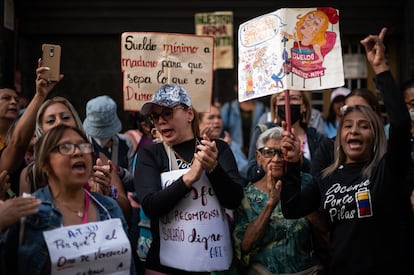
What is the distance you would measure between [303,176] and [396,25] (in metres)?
6.15

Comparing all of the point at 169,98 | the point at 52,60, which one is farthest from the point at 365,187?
the point at 52,60

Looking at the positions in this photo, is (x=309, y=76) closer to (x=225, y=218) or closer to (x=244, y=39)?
(x=244, y=39)

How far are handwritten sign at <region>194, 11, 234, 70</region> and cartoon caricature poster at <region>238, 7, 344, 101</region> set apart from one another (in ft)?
13.1

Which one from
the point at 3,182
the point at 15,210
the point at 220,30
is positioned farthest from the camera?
the point at 220,30

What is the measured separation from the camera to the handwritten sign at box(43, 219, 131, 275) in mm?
3711

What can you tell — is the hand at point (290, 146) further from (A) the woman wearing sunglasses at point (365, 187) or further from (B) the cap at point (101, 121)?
(B) the cap at point (101, 121)

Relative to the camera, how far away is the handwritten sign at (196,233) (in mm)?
4332

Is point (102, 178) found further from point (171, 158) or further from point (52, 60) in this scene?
point (52, 60)

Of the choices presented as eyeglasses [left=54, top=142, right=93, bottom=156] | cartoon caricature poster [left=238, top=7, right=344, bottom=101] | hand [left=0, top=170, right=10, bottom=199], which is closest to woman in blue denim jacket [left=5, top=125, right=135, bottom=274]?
eyeglasses [left=54, top=142, right=93, bottom=156]

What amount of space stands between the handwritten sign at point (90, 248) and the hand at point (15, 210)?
0.62ft

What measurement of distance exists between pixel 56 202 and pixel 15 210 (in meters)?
0.33

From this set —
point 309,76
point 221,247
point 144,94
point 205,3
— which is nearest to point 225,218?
point 221,247

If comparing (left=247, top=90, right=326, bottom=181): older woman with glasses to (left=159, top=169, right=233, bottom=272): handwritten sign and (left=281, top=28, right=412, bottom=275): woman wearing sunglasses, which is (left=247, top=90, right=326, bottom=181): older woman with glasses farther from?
(left=159, top=169, right=233, bottom=272): handwritten sign

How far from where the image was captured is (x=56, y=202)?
12.6 ft
